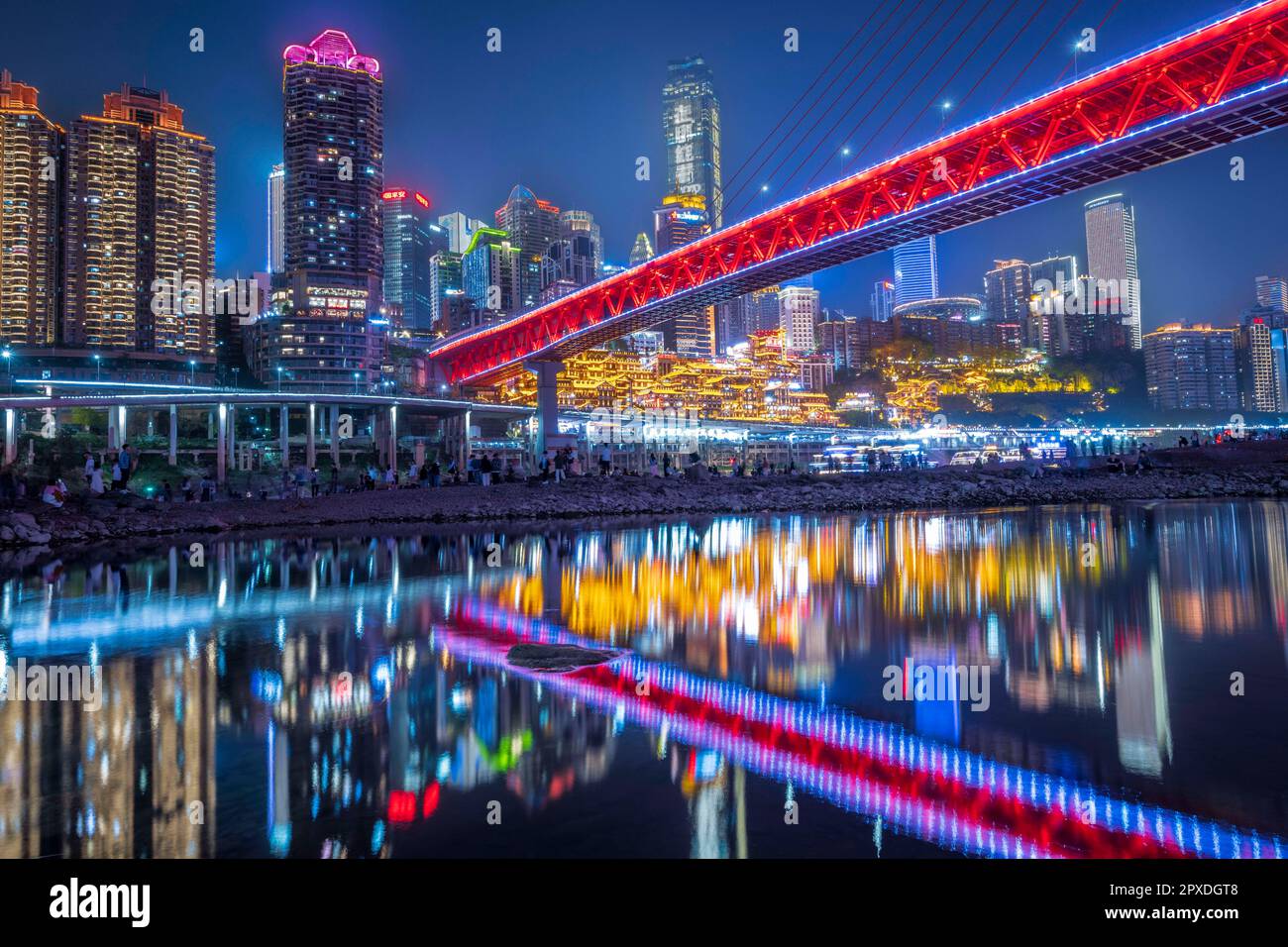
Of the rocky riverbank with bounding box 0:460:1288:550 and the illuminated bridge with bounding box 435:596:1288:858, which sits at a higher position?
the rocky riverbank with bounding box 0:460:1288:550

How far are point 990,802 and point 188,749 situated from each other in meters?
4.15

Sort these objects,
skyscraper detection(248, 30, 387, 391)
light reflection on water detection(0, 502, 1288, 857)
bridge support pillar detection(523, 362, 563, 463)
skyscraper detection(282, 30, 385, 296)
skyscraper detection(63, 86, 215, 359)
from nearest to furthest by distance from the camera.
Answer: light reflection on water detection(0, 502, 1288, 857) < bridge support pillar detection(523, 362, 563, 463) < skyscraper detection(63, 86, 215, 359) < skyscraper detection(248, 30, 387, 391) < skyscraper detection(282, 30, 385, 296)

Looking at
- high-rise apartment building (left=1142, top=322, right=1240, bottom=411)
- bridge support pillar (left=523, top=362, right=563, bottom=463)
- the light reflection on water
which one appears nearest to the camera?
the light reflection on water

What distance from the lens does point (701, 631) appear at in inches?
278

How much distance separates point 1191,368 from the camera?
185m

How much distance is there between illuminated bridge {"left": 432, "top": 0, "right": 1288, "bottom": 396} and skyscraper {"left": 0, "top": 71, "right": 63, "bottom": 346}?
118580 millimetres

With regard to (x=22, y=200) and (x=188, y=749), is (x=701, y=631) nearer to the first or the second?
(x=188, y=749)

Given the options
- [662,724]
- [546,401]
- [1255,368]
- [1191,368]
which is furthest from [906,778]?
[1255,368]

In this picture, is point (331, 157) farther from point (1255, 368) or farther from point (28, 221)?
point (1255, 368)

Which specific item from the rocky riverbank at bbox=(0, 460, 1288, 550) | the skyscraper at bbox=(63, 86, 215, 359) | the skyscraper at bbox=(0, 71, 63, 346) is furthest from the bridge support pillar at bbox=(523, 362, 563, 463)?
the skyscraper at bbox=(0, 71, 63, 346)

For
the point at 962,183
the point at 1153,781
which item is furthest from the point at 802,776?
the point at 962,183

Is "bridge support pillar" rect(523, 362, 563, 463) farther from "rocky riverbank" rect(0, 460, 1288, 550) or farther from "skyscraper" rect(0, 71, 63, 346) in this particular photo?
"skyscraper" rect(0, 71, 63, 346)

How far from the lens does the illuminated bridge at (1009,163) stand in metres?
26.1

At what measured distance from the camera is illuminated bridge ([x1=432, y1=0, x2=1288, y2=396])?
26141mm
